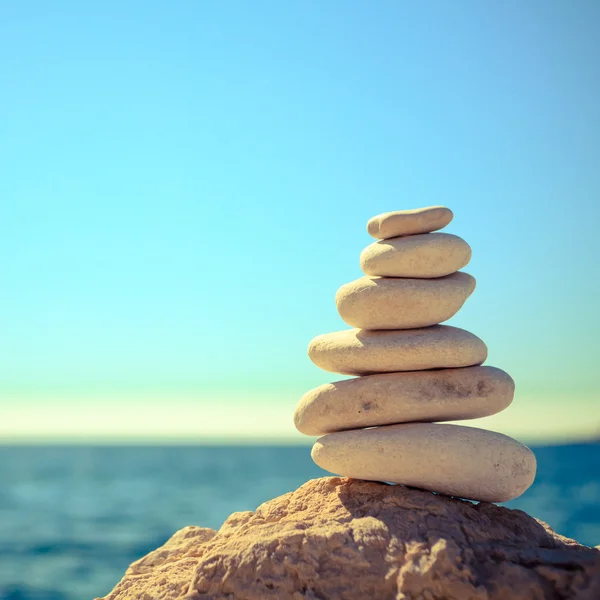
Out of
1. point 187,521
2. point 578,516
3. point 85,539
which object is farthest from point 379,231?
point 578,516

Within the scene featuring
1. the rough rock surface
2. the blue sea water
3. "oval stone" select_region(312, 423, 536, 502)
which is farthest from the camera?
the blue sea water

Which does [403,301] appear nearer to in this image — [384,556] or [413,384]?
[413,384]

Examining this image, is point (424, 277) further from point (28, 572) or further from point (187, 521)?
point (187, 521)

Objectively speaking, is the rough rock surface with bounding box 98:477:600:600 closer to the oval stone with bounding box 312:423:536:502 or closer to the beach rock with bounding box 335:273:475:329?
the oval stone with bounding box 312:423:536:502

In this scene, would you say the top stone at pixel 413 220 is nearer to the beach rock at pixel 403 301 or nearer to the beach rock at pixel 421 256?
the beach rock at pixel 421 256

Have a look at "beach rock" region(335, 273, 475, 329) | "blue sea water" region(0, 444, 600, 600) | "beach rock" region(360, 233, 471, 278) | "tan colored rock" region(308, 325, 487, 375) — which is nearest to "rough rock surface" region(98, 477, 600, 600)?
"tan colored rock" region(308, 325, 487, 375)

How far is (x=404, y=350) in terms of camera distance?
7816 mm

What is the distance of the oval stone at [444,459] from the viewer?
24.6ft

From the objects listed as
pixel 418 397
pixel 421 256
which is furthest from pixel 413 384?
pixel 421 256

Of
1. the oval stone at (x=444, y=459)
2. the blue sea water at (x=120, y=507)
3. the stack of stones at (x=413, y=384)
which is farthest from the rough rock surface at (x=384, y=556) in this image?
the blue sea water at (x=120, y=507)

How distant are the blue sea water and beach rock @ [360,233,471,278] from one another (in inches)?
715

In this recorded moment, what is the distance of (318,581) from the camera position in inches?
262

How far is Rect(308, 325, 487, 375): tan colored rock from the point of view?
25.6 ft

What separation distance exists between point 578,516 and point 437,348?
34.0 m
